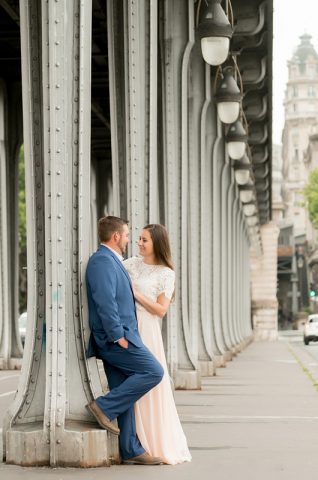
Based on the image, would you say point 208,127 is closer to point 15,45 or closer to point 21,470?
point 15,45

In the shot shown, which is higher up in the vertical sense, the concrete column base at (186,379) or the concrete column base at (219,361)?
the concrete column base at (186,379)

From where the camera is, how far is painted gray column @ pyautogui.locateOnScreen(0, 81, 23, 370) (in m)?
25.7

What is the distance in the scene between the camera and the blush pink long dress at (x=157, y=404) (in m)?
9.11

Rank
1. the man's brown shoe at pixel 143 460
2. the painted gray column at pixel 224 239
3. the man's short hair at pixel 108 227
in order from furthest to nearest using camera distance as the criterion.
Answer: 1. the painted gray column at pixel 224 239
2. the man's short hair at pixel 108 227
3. the man's brown shoe at pixel 143 460

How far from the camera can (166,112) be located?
58.3 feet

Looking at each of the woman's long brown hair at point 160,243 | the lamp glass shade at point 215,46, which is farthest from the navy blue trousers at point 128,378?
the lamp glass shade at point 215,46

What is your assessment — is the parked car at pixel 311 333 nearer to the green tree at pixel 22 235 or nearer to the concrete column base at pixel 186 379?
the green tree at pixel 22 235

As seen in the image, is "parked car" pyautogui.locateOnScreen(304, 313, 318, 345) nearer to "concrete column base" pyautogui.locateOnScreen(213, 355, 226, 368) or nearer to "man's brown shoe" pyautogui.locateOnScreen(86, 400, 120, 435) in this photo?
"concrete column base" pyautogui.locateOnScreen(213, 355, 226, 368)

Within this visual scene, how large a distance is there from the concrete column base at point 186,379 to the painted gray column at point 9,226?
27.0 feet

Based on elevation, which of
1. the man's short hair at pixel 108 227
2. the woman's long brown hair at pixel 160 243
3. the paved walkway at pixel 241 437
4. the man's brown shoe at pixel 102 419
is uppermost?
the man's short hair at pixel 108 227

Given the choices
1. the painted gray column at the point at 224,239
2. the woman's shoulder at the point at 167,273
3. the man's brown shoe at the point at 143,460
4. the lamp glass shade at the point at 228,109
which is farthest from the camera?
the painted gray column at the point at 224,239

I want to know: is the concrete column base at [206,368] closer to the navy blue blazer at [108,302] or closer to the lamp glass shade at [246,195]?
the navy blue blazer at [108,302]

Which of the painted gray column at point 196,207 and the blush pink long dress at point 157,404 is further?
the painted gray column at point 196,207

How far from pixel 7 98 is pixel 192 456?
60.8 feet
